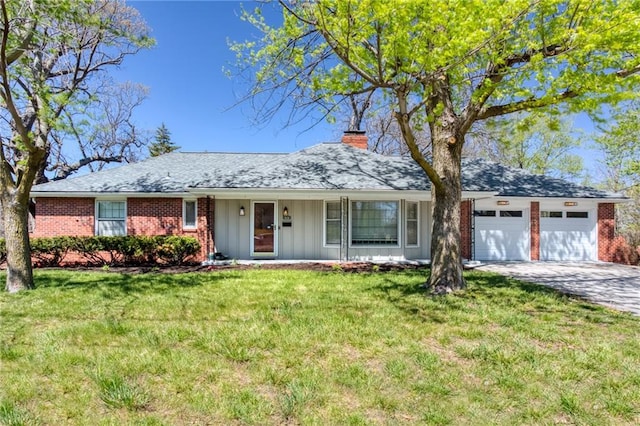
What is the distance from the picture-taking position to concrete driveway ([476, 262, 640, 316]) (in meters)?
6.55

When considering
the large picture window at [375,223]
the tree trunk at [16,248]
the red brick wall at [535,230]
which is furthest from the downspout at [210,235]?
the red brick wall at [535,230]

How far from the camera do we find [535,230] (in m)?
12.2

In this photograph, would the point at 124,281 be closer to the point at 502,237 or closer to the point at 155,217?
the point at 155,217

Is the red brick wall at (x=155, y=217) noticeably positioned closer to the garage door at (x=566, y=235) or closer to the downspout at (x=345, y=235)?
the downspout at (x=345, y=235)

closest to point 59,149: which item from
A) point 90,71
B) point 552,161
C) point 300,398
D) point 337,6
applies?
point 90,71

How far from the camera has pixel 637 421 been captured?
8.75ft

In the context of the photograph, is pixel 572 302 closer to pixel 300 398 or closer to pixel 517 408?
pixel 517 408

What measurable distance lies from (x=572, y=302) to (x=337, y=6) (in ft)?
21.4

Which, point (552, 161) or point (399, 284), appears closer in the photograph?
point (399, 284)

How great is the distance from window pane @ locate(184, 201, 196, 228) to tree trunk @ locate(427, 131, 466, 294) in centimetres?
876

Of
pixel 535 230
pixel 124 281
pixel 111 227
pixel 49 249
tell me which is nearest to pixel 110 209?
pixel 111 227

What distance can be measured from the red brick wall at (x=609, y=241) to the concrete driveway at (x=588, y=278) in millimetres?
982

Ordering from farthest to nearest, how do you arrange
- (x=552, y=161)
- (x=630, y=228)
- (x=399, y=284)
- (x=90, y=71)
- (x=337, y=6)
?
(x=552, y=161) < (x=630, y=228) < (x=90, y=71) < (x=399, y=284) < (x=337, y=6)

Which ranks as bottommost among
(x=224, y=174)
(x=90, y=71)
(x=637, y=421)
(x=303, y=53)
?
(x=637, y=421)
